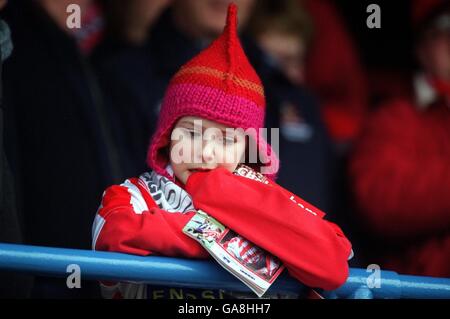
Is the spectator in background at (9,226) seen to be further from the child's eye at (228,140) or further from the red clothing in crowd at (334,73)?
the red clothing in crowd at (334,73)

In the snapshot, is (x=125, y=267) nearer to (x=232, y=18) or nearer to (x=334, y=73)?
(x=232, y=18)

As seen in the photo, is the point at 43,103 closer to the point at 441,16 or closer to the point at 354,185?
the point at 354,185

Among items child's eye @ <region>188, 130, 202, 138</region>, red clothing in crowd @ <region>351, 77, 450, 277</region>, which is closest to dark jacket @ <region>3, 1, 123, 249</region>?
child's eye @ <region>188, 130, 202, 138</region>

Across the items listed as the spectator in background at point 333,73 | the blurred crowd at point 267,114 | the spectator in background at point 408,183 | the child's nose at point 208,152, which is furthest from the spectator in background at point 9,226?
the spectator in background at point 333,73

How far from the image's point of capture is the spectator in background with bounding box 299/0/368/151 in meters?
3.02

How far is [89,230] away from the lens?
6.34 feet

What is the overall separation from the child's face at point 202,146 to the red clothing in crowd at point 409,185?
2.79 feet

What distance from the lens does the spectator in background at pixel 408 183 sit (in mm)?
2328

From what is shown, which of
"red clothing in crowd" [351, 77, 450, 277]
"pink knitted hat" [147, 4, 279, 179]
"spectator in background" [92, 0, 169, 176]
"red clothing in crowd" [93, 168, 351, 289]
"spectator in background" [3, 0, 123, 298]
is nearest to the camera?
"red clothing in crowd" [93, 168, 351, 289]

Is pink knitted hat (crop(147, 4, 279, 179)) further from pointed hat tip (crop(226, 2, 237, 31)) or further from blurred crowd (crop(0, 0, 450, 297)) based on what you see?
blurred crowd (crop(0, 0, 450, 297))

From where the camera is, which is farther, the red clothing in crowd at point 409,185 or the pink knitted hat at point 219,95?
the red clothing in crowd at point 409,185

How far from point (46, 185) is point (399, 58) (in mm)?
1669

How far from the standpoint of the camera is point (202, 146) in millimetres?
1592
